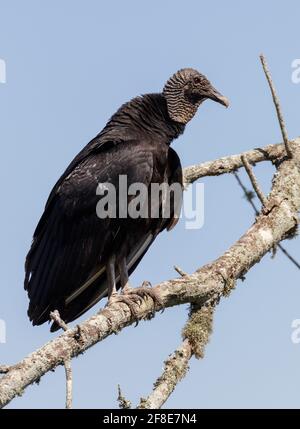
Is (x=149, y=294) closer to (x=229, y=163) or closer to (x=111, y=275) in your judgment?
(x=111, y=275)

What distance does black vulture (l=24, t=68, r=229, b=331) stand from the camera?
20.4 ft

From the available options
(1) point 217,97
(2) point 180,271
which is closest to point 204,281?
(2) point 180,271

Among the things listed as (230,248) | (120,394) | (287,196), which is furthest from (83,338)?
(287,196)

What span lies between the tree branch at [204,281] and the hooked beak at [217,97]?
0.51 m

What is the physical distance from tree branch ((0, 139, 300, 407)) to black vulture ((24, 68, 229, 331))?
0.43 meters

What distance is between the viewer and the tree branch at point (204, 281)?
168 inches

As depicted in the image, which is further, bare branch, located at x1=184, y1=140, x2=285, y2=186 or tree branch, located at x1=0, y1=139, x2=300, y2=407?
bare branch, located at x1=184, y1=140, x2=285, y2=186

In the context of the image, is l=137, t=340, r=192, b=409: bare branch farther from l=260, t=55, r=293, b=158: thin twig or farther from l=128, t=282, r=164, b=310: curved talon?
l=260, t=55, r=293, b=158: thin twig

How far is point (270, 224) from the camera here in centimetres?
595

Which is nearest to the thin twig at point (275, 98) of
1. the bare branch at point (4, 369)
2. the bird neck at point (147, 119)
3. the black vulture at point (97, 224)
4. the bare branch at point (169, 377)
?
the black vulture at point (97, 224)

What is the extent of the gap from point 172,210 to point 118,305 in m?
1.39

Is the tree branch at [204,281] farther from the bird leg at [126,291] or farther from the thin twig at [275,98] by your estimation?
the thin twig at [275,98]

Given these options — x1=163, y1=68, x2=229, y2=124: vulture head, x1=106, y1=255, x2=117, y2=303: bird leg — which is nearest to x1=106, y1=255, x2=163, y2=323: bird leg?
x1=106, y1=255, x2=117, y2=303: bird leg
